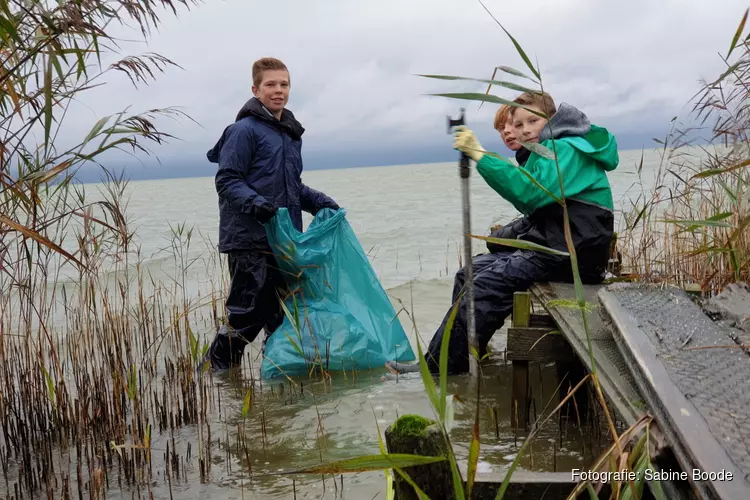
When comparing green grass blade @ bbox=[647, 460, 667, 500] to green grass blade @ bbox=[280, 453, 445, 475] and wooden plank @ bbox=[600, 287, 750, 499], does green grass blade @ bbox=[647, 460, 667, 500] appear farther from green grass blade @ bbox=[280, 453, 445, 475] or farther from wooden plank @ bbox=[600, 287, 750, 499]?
green grass blade @ bbox=[280, 453, 445, 475]

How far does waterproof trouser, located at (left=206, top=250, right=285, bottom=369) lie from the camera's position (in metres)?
4.47

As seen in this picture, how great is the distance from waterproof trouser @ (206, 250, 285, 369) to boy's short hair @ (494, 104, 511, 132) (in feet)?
5.09

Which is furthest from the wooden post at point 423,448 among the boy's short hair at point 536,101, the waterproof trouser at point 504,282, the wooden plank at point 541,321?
the boy's short hair at point 536,101

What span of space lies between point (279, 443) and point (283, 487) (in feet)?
1.71

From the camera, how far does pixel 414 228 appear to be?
13.7 m

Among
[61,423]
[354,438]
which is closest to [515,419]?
[354,438]

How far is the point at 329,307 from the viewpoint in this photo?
445cm

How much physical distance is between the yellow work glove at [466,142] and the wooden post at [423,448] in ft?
5.45

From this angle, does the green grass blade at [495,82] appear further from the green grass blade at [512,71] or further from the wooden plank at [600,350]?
the wooden plank at [600,350]

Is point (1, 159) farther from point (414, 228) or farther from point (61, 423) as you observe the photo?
point (414, 228)

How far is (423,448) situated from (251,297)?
2.95 m

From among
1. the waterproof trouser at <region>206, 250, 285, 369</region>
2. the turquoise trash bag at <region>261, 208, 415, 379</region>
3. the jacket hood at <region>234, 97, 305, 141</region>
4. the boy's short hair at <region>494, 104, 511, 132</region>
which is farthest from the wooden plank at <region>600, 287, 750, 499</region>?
the jacket hood at <region>234, 97, 305, 141</region>

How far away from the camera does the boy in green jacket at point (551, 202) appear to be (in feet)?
12.2

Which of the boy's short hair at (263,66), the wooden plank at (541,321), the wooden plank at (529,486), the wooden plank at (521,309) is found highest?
the boy's short hair at (263,66)
